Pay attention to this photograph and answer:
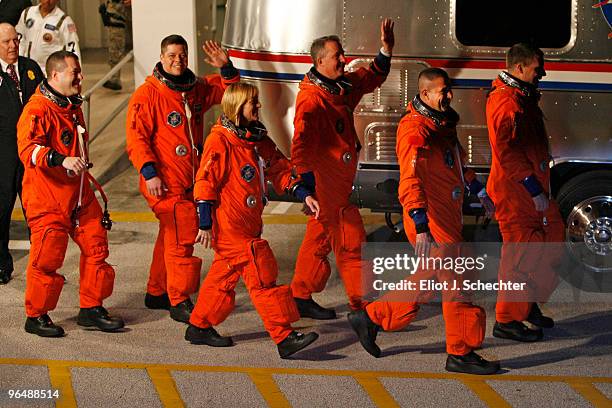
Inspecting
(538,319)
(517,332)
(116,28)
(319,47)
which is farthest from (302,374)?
(116,28)

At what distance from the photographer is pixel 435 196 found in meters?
7.61

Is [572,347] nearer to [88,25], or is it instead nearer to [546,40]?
[546,40]

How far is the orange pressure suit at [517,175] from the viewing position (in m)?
8.01

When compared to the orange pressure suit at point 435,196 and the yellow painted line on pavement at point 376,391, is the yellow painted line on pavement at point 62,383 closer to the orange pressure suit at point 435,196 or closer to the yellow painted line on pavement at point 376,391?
the yellow painted line on pavement at point 376,391

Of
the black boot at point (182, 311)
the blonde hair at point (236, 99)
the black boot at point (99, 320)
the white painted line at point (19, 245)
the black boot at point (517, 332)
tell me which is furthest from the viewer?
the white painted line at point (19, 245)

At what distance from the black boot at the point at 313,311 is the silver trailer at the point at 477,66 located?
1224mm

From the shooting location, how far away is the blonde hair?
25.0 feet

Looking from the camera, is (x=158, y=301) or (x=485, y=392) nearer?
(x=485, y=392)

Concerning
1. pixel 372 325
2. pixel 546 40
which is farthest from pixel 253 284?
pixel 546 40

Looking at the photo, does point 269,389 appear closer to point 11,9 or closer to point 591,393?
point 591,393

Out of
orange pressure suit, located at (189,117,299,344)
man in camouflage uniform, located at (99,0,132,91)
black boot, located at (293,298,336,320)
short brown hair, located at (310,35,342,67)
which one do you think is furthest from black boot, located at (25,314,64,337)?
man in camouflage uniform, located at (99,0,132,91)

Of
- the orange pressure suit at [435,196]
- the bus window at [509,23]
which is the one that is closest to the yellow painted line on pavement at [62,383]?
the orange pressure suit at [435,196]

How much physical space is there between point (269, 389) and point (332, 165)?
5.85 feet

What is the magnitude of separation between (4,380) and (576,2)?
186 inches
